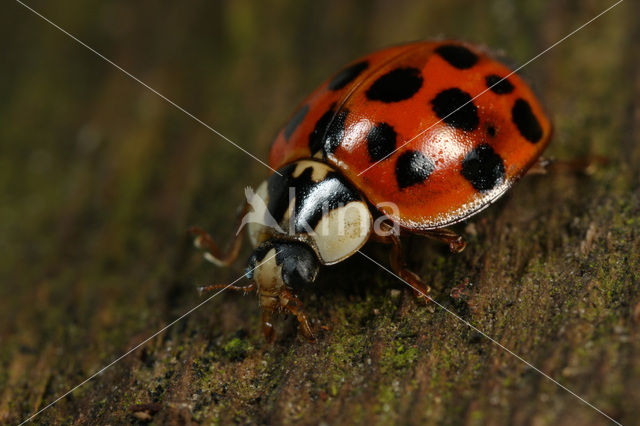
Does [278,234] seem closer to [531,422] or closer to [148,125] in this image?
[531,422]

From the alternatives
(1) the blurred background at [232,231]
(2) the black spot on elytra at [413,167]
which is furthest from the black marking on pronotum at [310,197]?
(1) the blurred background at [232,231]

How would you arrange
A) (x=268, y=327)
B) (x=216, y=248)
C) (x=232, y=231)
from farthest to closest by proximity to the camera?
(x=232, y=231) → (x=216, y=248) → (x=268, y=327)

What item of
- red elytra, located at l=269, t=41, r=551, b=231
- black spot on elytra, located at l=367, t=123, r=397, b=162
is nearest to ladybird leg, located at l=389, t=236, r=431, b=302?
red elytra, located at l=269, t=41, r=551, b=231

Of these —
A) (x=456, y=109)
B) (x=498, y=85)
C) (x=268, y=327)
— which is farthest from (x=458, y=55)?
(x=268, y=327)

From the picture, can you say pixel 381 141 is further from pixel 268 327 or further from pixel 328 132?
pixel 268 327

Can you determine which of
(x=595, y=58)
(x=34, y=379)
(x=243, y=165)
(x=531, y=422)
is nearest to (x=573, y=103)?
(x=595, y=58)

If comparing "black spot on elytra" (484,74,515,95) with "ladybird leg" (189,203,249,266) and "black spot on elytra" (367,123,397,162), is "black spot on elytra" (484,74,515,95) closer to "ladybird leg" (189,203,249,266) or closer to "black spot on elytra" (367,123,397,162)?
"black spot on elytra" (367,123,397,162)
